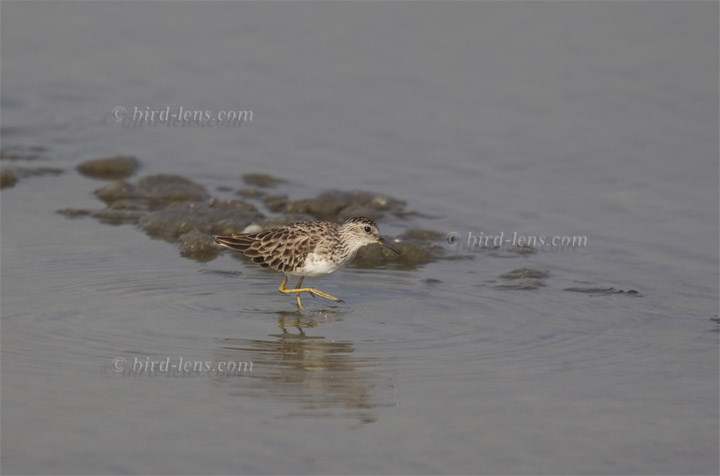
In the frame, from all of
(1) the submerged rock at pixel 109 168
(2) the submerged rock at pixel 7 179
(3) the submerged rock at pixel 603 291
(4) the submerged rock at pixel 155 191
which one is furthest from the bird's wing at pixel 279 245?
(1) the submerged rock at pixel 109 168

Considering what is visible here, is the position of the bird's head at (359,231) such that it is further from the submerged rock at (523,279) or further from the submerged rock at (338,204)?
the submerged rock at (338,204)

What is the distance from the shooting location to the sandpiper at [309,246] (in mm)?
11922

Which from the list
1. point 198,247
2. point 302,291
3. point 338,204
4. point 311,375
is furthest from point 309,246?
point 338,204

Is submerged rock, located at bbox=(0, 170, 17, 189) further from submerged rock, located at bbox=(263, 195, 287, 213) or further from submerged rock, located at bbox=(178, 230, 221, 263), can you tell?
submerged rock, located at bbox=(263, 195, 287, 213)

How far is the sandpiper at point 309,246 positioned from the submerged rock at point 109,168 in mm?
5518

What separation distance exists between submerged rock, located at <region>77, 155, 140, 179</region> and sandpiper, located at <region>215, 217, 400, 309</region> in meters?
5.52

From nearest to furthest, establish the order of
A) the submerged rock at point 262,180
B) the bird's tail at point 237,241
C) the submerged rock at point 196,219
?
the bird's tail at point 237,241 → the submerged rock at point 196,219 → the submerged rock at point 262,180

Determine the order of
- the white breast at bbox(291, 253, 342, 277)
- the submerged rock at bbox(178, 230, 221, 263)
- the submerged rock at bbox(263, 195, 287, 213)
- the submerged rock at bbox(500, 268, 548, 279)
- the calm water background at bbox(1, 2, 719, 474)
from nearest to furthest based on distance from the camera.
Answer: the calm water background at bbox(1, 2, 719, 474) → the white breast at bbox(291, 253, 342, 277) → the submerged rock at bbox(500, 268, 548, 279) → the submerged rock at bbox(178, 230, 221, 263) → the submerged rock at bbox(263, 195, 287, 213)

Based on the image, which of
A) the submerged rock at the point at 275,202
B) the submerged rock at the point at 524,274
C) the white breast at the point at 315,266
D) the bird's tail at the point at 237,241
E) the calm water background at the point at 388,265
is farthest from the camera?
the submerged rock at the point at 275,202

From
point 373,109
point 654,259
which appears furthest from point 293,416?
point 373,109

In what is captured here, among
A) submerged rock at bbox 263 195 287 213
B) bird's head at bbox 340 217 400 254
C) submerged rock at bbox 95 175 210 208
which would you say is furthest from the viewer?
submerged rock at bbox 95 175 210 208

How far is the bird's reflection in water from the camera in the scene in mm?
8820

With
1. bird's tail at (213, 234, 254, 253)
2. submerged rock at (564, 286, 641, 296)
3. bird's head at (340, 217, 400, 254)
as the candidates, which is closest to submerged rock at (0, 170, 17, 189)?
bird's tail at (213, 234, 254, 253)

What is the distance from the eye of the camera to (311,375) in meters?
9.58
